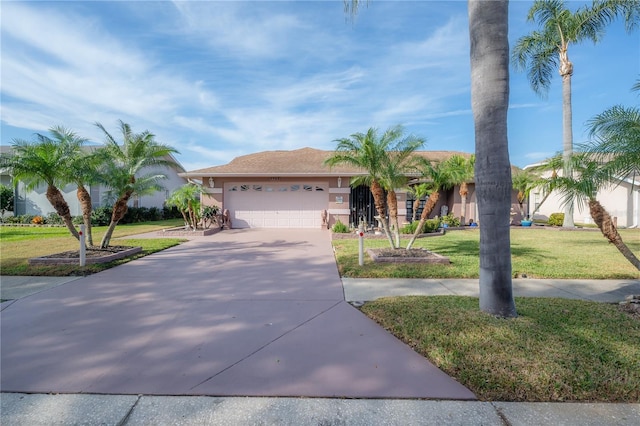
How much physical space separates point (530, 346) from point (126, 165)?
11.1m

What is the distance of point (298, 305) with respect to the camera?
5.20 meters

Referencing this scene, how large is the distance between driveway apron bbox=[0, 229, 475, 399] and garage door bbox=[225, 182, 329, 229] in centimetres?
1132

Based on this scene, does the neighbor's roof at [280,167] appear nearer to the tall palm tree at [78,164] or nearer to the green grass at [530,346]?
the tall palm tree at [78,164]

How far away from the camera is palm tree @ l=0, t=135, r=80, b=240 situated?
805 cm

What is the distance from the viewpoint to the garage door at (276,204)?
18.0 meters

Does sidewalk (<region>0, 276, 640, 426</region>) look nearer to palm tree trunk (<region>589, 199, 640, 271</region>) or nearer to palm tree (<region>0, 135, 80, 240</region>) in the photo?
palm tree trunk (<region>589, 199, 640, 271</region>)

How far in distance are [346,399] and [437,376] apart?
96cm

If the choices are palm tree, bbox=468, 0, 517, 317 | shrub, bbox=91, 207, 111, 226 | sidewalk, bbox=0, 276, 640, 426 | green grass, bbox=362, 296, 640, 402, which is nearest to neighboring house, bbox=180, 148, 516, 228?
shrub, bbox=91, 207, 111, 226

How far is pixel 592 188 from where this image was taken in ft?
16.6

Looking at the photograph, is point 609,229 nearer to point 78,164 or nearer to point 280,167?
point 78,164

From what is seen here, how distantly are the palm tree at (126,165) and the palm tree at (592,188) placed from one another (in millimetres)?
10231

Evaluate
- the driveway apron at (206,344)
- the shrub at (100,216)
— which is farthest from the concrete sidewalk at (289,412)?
the shrub at (100,216)

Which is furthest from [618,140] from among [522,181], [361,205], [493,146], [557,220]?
[557,220]

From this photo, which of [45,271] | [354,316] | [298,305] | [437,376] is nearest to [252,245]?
→ [45,271]
